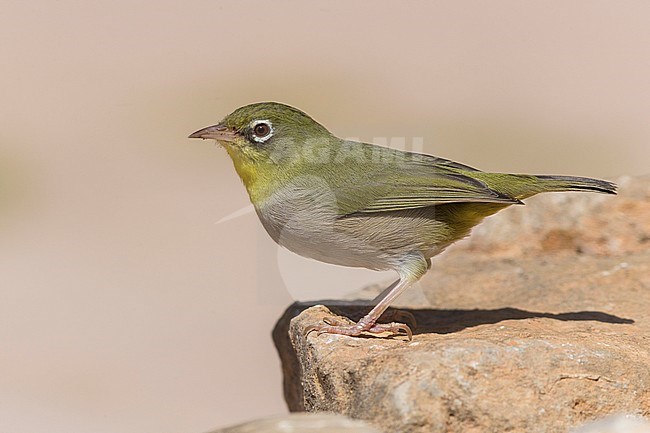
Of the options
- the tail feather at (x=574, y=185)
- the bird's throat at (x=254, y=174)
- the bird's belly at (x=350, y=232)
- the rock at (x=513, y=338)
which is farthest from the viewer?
the bird's throat at (x=254, y=174)

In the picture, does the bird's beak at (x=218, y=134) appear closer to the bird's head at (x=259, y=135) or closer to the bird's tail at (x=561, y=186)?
the bird's head at (x=259, y=135)

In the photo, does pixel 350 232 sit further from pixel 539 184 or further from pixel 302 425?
pixel 302 425

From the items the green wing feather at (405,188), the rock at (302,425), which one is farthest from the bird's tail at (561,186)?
the rock at (302,425)

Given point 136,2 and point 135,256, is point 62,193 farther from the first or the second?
point 136,2

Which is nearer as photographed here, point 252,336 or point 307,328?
point 307,328

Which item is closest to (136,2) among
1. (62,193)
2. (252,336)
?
(62,193)

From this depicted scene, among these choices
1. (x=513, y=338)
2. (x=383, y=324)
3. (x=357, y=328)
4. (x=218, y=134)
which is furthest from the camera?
(x=218, y=134)

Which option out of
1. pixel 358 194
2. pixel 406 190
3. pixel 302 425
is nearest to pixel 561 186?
pixel 406 190
